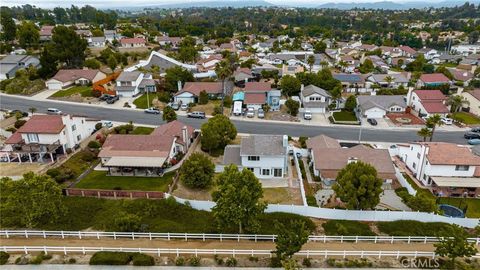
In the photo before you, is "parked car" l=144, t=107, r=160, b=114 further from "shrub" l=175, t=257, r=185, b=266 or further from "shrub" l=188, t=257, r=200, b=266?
"shrub" l=188, t=257, r=200, b=266

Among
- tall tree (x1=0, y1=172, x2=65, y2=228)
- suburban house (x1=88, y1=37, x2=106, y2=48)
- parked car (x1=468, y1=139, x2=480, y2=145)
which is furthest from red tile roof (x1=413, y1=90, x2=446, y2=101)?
suburban house (x1=88, y1=37, x2=106, y2=48)

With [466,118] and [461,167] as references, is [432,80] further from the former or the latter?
[461,167]

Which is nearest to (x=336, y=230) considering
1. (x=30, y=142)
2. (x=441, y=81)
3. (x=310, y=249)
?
(x=310, y=249)

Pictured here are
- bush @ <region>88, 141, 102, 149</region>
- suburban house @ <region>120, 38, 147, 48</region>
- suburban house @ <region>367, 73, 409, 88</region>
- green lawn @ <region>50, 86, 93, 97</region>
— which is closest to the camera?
bush @ <region>88, 141, 102, 149</region>

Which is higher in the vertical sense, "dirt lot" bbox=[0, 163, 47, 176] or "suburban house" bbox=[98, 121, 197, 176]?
"suburban house" bbox=[98, 121, 197, 176]

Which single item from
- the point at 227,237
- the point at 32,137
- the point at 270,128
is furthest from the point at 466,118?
the point at 32,137

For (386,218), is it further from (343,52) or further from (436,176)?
(343,52)
